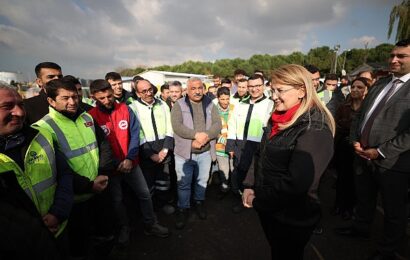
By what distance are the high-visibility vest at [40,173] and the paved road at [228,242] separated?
1506mm

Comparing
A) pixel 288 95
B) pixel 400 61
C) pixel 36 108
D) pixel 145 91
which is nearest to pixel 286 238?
pixel 288 95

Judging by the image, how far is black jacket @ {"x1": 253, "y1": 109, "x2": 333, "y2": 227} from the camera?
4.86ft

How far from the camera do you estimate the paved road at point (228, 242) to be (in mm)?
2881

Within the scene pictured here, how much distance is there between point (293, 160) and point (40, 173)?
1813 millimetres

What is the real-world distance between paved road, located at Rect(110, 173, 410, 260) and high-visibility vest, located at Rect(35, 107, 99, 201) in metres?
1.27

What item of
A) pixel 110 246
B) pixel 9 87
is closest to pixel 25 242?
pixel 9 87

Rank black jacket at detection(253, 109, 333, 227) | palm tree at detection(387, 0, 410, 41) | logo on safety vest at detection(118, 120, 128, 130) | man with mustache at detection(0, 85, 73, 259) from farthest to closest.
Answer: palm tree at detection(387, 0, 410, 41) < logo on safety vest at detection(118, 120, 128, 130) < black jacket at detection(253, 109, 333, 227) < man with mustache at detection(0, 85, 73, 259)

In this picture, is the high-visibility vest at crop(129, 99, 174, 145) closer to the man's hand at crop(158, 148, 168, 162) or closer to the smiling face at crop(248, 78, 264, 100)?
the man's hand at crop(158, 148, 168, 162)

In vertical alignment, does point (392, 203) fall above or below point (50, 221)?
below

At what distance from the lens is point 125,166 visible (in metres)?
2.93

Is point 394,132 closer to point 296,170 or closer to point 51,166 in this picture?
point 296,170

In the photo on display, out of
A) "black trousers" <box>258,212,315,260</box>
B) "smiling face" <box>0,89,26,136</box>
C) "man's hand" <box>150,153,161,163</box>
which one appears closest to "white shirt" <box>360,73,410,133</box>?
"black trousers" <box>258,212,315,260</box>

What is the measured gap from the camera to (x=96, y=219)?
8.65 ft

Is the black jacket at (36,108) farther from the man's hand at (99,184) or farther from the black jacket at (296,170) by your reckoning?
the black jacket at (296,170)
